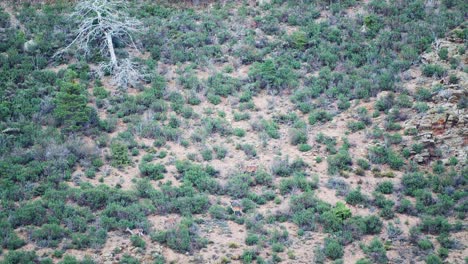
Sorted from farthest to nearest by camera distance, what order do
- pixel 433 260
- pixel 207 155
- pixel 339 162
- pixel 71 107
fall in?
pixel 71 107
pixel 207 155
pixel 339 162
pixel 433 260

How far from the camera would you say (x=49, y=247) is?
2261cm

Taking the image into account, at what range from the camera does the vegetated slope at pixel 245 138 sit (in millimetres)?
23297

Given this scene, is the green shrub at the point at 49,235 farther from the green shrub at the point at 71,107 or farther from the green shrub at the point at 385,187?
the green shrub at the point at 385,187

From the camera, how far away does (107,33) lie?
3184cm

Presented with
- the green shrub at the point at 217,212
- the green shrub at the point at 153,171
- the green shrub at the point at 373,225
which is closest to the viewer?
the green shrub at the point at 373,225

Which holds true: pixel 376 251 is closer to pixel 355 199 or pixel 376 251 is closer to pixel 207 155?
pixel 355 199

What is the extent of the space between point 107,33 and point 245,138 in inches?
332

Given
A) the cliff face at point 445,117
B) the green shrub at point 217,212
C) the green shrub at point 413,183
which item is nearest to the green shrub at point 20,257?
the green shrub at point 217,212

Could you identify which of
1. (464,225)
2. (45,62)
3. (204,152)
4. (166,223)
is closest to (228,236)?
(166,223)

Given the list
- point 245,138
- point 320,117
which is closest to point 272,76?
point 320,117

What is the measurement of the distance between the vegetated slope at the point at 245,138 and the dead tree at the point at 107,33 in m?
0.65

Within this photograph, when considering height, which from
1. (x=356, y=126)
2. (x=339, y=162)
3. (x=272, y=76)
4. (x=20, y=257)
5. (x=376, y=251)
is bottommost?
(x=376, y=251)

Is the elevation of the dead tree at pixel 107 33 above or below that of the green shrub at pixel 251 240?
above

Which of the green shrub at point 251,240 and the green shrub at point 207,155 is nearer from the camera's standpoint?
the green shrub at point 251,240
